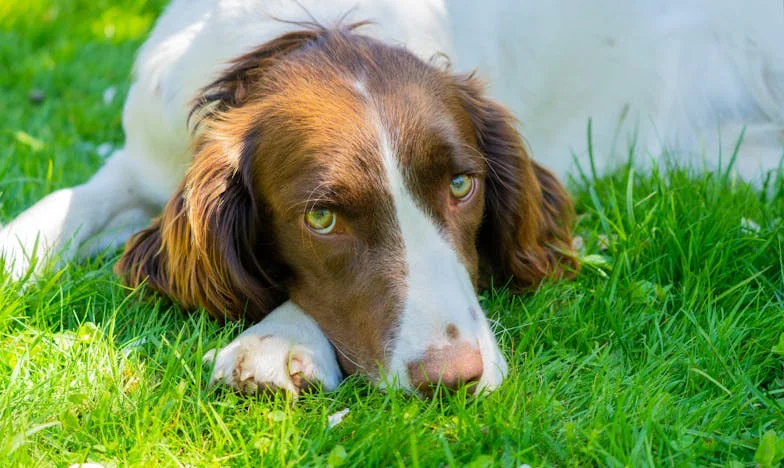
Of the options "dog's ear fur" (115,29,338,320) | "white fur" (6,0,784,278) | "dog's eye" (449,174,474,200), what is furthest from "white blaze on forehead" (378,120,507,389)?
"white fur" (6,0,784,278)

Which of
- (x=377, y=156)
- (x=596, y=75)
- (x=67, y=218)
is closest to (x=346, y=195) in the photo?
(x=377, y=156)

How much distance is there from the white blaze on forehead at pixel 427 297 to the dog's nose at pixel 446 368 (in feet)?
0.07

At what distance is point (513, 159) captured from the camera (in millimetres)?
3555

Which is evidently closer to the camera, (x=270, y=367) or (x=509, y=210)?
(x=270, y=367)

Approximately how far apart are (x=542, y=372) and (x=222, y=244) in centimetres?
108

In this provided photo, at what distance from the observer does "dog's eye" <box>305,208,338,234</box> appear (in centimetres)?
296

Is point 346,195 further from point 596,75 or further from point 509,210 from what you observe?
point 596,75

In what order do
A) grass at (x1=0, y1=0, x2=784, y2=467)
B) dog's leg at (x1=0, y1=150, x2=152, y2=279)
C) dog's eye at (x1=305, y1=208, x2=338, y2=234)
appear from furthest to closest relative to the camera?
1. dog's leg at (x1=0, y1=150, x2=152, y2=279)
2. dog's eye at (x1=305, y1=208, x2=338, y2=234)
3. grass at (x1=0, y1=0, x2=784, y2=467)

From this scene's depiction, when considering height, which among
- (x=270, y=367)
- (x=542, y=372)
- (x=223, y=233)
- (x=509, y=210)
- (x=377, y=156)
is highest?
(x=377, y=156)

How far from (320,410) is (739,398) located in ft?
3.84

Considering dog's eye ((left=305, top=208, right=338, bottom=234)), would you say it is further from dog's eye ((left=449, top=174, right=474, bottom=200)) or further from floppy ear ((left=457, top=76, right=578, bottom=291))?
floppy ear ((left=457, top=76, right=578, bottom=291))

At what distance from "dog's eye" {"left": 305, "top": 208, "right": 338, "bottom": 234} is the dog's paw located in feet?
1.13

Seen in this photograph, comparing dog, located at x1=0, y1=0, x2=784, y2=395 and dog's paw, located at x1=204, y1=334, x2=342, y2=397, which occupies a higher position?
dog, located at x1=0, y1=0, x2=784, y2=395

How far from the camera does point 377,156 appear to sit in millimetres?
2949
